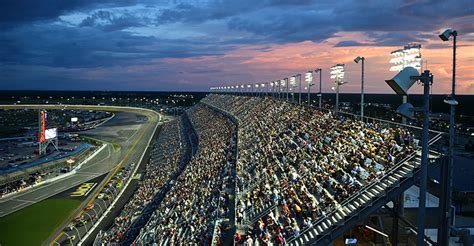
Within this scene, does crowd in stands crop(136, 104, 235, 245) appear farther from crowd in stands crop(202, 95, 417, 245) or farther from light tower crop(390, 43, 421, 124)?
light tower crop(390, 43, 421, 124)

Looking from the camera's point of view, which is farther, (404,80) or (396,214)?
(396,214)

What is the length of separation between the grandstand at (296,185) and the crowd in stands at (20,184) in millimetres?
21227

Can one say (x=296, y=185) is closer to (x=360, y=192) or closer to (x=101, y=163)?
(x=360, y=192)

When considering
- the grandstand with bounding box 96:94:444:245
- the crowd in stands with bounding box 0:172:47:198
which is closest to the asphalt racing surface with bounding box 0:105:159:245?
the crowd in stands with bounding box 0:172:47:198

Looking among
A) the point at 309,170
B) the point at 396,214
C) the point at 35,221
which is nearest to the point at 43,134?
the point at 35,221

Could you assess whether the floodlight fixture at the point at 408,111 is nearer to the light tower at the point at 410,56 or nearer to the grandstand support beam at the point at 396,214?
the light tower at the point at 410,56

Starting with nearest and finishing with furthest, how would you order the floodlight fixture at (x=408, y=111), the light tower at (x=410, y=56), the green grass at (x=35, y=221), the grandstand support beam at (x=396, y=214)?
the floodlight fixture at (x=408, y=111)
the light tower at (x=410, y=56)
the grandstand support beam at (x=396, y=214)
the green grass at (x=35, y=221)

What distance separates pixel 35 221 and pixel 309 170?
27301 mm

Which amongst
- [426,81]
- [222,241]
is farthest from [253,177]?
[426,81]

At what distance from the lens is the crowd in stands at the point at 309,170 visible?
1402cm

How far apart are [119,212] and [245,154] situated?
14.8 metres

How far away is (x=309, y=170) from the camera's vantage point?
59.6 feet

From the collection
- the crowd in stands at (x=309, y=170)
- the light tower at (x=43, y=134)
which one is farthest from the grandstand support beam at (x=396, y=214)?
the light tower at (x=43, y=134)

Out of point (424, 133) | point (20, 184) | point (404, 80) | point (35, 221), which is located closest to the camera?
point (424, 133)
